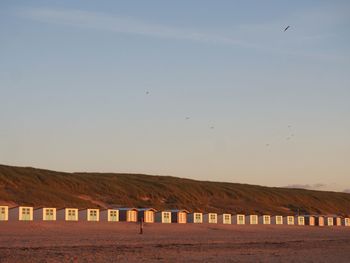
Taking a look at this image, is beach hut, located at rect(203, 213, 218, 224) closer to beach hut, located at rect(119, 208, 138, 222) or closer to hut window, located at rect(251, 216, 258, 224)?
hut window, located at rect(251, 216, 258, 224)

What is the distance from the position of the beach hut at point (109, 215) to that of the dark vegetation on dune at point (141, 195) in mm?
29582

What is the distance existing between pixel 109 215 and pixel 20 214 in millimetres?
14486

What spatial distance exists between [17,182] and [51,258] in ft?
337

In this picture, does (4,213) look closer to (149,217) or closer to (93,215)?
(93,215)

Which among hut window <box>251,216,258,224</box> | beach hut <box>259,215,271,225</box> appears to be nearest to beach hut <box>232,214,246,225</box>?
hut window <box>251,216,258,224</box>

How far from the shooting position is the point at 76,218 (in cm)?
8512

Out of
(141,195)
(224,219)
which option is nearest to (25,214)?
(224,219)

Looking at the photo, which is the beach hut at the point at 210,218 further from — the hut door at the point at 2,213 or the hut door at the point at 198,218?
the hut door at the point at 2,213

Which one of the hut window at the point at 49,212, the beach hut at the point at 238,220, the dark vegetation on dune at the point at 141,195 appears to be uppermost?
the dark vegetation on dune at the point at 141,195

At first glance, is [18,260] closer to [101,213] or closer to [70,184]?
[101,213]

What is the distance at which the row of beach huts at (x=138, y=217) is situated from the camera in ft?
261

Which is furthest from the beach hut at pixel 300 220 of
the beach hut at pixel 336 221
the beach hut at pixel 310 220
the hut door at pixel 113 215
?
the hut door at pixel 113 215

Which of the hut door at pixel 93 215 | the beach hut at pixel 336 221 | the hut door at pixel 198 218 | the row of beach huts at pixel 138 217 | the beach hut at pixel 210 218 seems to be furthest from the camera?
the beach hut at pixel 336 221

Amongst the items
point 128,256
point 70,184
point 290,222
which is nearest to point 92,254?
point 128,256
